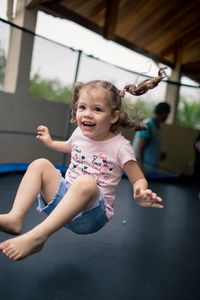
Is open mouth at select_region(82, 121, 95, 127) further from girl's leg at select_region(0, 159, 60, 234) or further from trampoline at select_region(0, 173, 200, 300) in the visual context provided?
trampoline at select_region(0, 173, 200, 300)

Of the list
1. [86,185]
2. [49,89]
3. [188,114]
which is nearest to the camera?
[86,185]

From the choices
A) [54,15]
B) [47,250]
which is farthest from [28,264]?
[54,15]

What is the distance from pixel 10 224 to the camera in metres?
1.09

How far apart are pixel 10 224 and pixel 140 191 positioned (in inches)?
15.4

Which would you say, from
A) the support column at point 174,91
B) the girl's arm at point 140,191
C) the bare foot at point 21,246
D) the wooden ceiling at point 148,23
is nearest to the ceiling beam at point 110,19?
the wooden ceiling at point 148,23

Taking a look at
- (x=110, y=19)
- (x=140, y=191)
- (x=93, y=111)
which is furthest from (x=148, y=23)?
(x=140, y=191)

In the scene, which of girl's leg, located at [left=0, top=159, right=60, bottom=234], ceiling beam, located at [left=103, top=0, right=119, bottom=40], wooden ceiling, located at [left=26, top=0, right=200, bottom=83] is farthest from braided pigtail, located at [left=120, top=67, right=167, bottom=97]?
ceiling beam, located at [left=103, top=0, right=119, bottom=40]

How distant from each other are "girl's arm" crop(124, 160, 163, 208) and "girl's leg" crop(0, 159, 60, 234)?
0.25 metres

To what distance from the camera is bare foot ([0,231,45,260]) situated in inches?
37.7

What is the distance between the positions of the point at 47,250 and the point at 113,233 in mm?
485

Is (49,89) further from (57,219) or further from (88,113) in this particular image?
(57,219)

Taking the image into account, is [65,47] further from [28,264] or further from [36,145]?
[28,264]

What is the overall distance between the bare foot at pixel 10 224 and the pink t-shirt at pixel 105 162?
276 mm

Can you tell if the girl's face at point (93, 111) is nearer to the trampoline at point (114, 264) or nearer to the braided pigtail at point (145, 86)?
the braided pigtail at point (145, 86)
